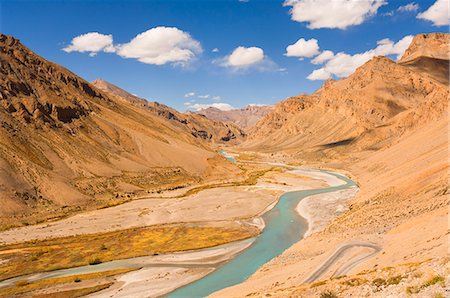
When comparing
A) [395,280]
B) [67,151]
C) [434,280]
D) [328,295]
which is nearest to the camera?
[434,280]

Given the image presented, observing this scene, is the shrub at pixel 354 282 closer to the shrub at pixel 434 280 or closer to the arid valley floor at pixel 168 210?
the arid valley floor at pixel 168 210

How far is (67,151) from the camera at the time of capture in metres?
107

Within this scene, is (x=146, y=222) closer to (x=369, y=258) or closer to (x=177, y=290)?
(x=177, y=290)

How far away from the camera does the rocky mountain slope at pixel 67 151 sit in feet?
278

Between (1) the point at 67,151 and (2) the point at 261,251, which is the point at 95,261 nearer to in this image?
(2) the point at 261,251

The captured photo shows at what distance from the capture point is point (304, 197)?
95.0 metres

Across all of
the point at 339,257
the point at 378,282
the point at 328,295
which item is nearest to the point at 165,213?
the point at 339,257

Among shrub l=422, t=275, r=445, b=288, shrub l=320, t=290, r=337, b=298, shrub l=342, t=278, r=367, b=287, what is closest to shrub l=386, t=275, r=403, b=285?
shrub l=342, t=278, r=367, b=287

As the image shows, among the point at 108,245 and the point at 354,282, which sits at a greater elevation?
the point at 354,282

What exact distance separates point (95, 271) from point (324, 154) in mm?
166517

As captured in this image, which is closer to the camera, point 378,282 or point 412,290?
point 412,290

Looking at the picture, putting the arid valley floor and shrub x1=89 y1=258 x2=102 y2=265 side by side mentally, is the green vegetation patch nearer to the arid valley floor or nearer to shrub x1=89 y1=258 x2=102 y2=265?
shrub x1=89 y1=258 x2=102 y2=265

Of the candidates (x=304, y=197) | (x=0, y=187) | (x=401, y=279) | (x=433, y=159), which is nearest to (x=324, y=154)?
(x=304, y=197)

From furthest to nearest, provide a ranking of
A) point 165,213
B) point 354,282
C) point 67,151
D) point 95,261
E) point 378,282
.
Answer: point 67,151
point 165,213
point 95,261
point 354,282
point 378,282
